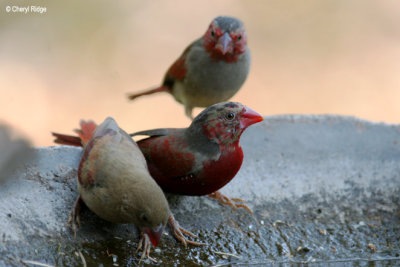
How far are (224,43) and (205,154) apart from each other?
81.2 inches

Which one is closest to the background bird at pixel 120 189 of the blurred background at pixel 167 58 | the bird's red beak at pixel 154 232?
the bird's red beak at pixel 154 232

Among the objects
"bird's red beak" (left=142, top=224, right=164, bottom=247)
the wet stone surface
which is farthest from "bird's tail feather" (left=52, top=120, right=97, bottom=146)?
"bird's red beak" (left=142, top=224, right=164, bottom=247)

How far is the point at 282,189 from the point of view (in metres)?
5.17

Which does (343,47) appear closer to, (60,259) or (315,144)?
(315,144)

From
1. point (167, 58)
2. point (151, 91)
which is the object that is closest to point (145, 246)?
point (151, 91)

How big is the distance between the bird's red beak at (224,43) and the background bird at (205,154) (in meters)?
1.80

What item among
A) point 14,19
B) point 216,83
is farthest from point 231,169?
point 14,19

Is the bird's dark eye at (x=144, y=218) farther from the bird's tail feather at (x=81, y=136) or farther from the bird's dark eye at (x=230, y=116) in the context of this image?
the bird's tail feather at (x=81, y=136)

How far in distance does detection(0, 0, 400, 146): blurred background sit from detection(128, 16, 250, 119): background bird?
2837mm

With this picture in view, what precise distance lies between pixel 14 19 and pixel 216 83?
5125 millimetres

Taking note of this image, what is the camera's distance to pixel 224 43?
20.7ft

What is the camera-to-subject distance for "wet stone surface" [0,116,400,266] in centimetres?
405

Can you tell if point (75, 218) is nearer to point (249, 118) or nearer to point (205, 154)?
point (205, 154)

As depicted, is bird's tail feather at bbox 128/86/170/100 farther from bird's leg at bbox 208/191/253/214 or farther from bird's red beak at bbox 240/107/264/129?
bird's red beak at bbox 240/107/264/129
